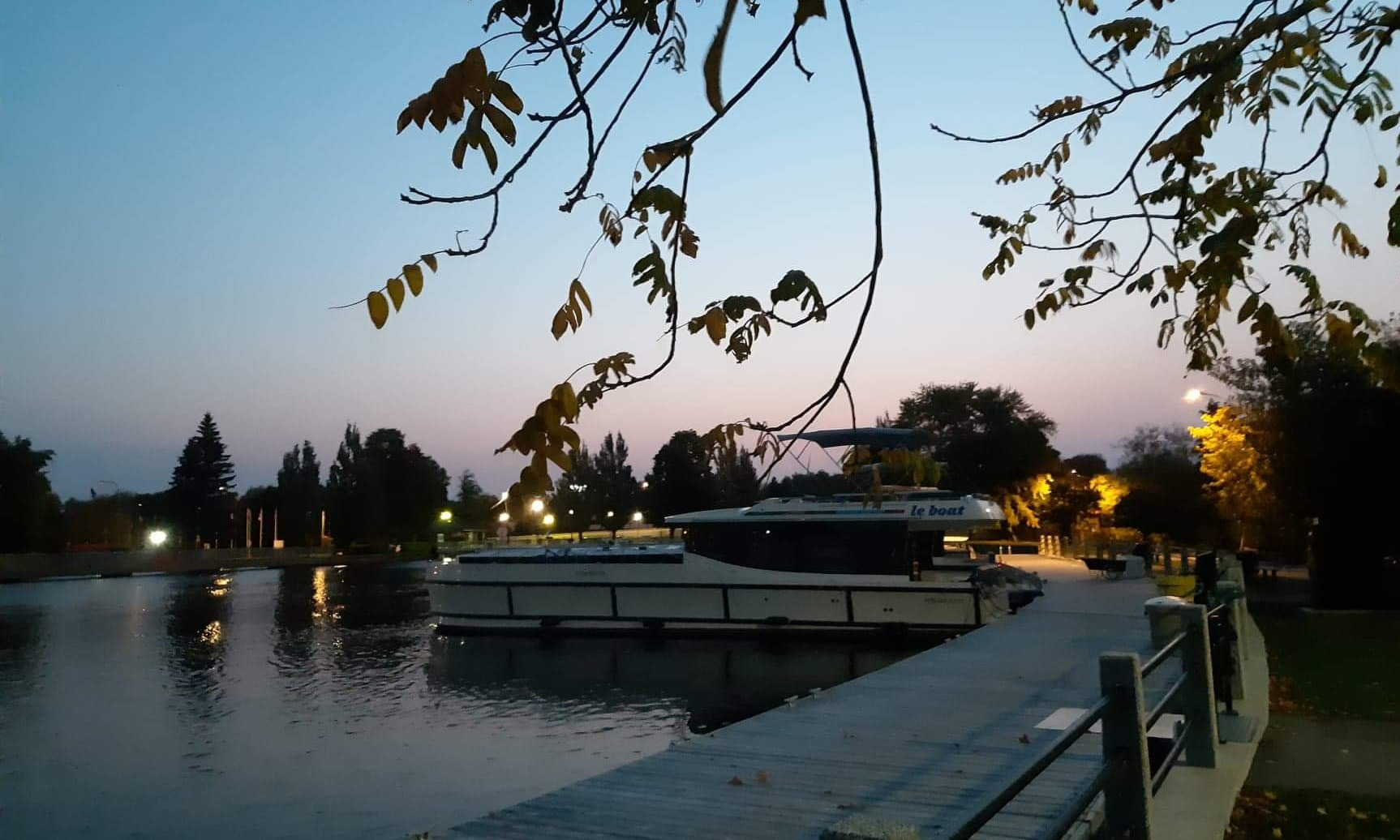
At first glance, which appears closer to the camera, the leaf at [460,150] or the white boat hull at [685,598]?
the leaf at [460,150]

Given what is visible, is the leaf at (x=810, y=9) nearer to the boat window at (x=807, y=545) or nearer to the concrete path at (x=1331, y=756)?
the concrete path at (x=1331, y=756)

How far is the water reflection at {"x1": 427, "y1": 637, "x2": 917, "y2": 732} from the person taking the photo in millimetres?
16000

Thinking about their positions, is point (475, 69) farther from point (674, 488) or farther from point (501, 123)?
point (674, 488)

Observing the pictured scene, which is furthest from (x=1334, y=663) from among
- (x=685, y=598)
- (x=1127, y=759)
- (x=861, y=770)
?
(x=685, y=598)

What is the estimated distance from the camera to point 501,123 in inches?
117

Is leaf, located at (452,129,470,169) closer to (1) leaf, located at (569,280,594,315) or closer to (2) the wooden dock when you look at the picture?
(1) leaf, located at (569,280,594,315)

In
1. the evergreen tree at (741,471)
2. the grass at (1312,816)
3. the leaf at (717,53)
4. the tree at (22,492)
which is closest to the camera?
the leaf at (717,53)

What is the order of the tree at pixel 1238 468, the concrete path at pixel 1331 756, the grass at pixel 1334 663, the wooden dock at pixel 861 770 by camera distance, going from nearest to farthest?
the wooden dock at pixel 861 770 < the concrete path at pixel 1331 756 < the grass at pixel 1334 663 < the tree at pixel 1238 468

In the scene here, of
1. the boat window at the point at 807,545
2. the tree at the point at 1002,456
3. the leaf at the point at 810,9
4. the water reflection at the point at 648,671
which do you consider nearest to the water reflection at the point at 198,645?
the water reflection at the point at 648,671

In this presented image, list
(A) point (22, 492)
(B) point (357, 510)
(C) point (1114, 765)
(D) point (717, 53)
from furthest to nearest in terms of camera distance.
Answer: (B) point (357, 510) < (A) point (22, 492) < (C) point (1114, 765) < (D) point (717, 53)

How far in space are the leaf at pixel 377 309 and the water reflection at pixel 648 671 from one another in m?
12.0

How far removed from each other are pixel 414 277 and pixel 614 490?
65157 mm

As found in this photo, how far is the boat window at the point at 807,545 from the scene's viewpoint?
20.5m

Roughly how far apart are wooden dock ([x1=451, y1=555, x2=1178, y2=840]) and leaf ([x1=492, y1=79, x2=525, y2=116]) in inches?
92.7
